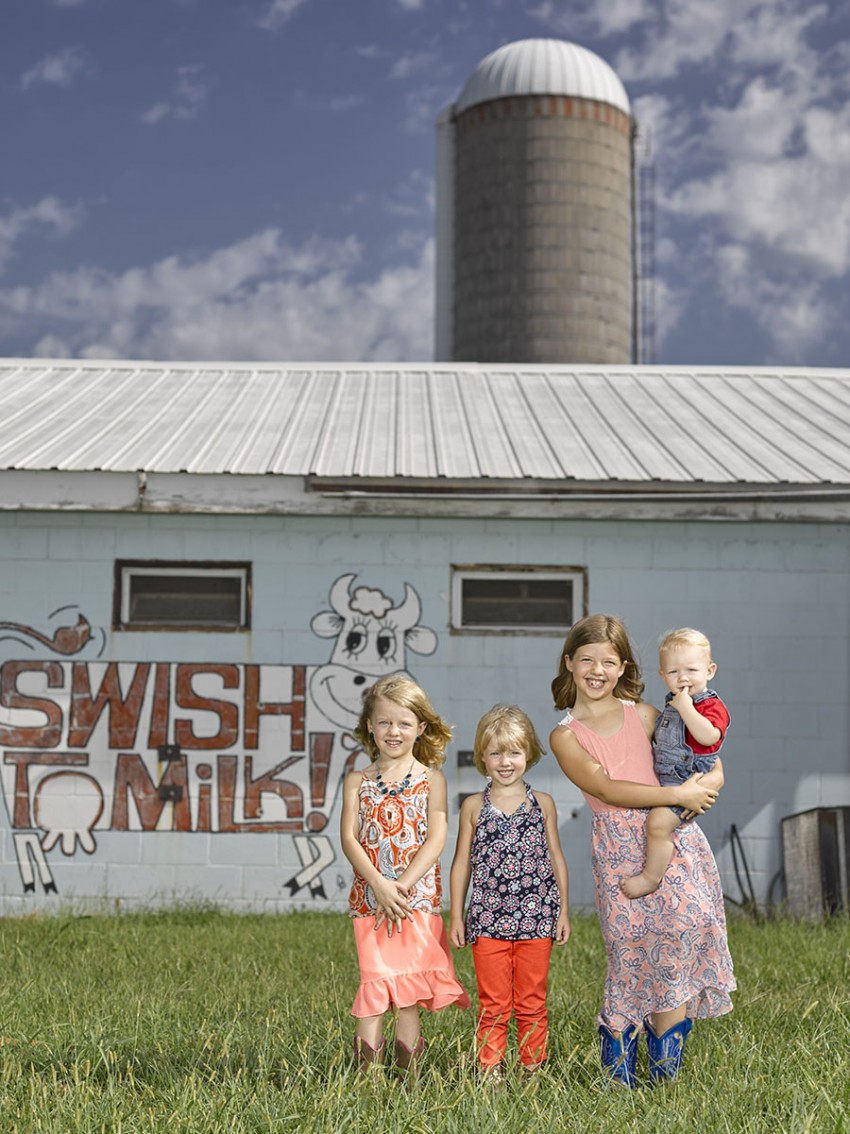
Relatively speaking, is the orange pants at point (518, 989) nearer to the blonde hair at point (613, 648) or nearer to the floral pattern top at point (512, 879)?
the floral pattern top at point (512, 879)

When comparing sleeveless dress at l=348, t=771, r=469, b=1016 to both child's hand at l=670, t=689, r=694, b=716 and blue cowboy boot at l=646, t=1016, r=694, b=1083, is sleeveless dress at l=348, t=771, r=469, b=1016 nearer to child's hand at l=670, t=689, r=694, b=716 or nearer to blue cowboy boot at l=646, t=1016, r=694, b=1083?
blue cowboy boot at l=646, t=1016, r=694, b=1083

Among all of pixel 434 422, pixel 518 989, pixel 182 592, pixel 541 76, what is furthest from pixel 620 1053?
pixel 541 76

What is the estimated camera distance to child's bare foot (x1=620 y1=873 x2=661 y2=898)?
11.3 ft

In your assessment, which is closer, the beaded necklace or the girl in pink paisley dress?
the girl in pink paisley dress

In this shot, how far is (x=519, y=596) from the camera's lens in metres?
8.48

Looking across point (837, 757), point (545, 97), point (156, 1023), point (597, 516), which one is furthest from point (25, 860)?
point (545, 97)

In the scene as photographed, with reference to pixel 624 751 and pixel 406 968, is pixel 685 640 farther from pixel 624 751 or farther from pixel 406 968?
pixel 406 968

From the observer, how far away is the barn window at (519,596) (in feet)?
27.7

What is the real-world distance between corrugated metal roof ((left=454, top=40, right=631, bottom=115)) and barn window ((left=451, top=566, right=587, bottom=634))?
21.4m

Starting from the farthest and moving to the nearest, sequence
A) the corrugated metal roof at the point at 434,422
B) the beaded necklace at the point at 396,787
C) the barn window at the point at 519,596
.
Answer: the barn window at the point at 519,596
the corrugated metal roof at the point at 434,422
the beaded necklace at the point at 396,787

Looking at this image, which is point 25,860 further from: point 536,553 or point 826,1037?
point 826,1037

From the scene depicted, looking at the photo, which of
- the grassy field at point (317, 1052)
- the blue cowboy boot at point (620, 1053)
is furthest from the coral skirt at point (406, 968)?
the blue cowboy boot at point (620, 1053)

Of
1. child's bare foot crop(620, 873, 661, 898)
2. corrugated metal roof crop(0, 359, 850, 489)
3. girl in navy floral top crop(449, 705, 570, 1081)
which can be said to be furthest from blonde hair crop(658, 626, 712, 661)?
corrugated metal roof crop(0, 359, 850, 489)

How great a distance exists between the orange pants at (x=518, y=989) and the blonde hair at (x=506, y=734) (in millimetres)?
582
